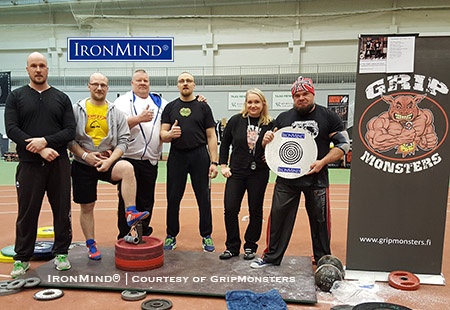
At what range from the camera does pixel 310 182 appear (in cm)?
A: 339

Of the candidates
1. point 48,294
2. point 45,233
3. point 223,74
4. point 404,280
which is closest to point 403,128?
point 404,280

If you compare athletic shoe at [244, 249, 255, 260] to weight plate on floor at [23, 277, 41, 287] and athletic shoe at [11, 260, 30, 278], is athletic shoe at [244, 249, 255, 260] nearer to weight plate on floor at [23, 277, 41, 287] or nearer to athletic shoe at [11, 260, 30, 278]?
weight plate on floor at [23, 277, 41, 287]

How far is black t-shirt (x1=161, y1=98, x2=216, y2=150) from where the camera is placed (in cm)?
398

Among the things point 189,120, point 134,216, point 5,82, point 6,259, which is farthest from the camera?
point 5,82

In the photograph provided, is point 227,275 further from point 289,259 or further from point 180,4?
point 180,4

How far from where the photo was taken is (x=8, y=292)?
3.01 m

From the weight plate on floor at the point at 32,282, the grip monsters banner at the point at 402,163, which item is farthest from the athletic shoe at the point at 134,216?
the grip monsters banner at the point at 402,163

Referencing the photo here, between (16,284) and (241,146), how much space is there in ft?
7.47

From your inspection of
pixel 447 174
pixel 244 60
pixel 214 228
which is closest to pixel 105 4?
pixel 244 60

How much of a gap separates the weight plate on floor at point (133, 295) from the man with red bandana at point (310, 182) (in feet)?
3.43

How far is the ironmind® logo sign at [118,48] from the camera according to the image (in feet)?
21.5

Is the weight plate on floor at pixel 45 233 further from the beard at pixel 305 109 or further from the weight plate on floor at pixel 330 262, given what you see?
the beard at pixel 305 109

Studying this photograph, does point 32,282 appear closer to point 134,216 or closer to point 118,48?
point 134,216

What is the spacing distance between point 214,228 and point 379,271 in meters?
2.39
